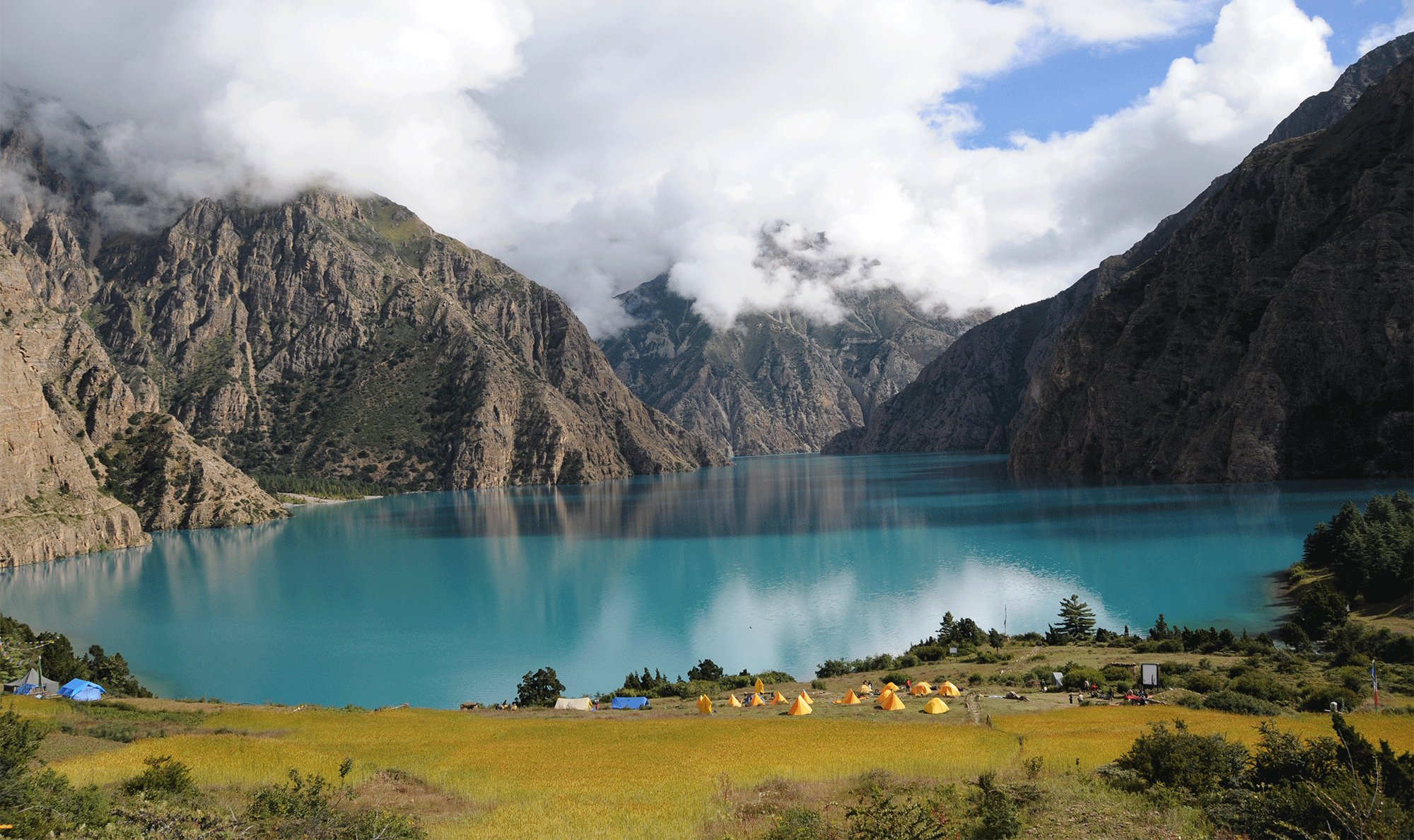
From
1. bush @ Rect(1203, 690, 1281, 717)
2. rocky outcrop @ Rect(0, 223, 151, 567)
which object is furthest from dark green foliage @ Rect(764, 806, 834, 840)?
rocky outcrop @ Rect(0, 223, 151, 567)

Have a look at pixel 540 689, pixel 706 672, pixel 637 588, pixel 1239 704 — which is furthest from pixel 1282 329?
pixel 540 689

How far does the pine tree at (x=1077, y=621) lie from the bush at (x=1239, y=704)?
18651mm

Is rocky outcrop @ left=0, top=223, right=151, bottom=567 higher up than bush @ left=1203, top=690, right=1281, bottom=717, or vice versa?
rocky outcrop @ left=0, top=223, right=151, bottom=567

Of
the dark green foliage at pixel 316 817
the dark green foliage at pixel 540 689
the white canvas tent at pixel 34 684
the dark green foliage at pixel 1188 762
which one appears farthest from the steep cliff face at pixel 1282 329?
the white canvas tent at pixel 34 684

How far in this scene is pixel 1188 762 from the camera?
19.4 metres

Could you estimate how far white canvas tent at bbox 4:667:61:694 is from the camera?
1623 inches

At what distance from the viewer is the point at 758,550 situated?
9069cm

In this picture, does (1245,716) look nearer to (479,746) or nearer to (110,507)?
(479,746)

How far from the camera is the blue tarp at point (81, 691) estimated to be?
1554 inches

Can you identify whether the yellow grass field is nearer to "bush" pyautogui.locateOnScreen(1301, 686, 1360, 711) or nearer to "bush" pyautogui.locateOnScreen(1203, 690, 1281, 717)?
"bush" pyautogui.locateOnScreen(1203, 690, 1281, 717)

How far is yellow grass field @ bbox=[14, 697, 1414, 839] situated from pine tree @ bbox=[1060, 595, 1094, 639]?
20.1 metres

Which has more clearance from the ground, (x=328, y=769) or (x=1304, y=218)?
(x=1304, y=218)

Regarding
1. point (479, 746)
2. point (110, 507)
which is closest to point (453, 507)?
point (110, 507)

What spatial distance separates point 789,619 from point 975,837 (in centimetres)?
4374
